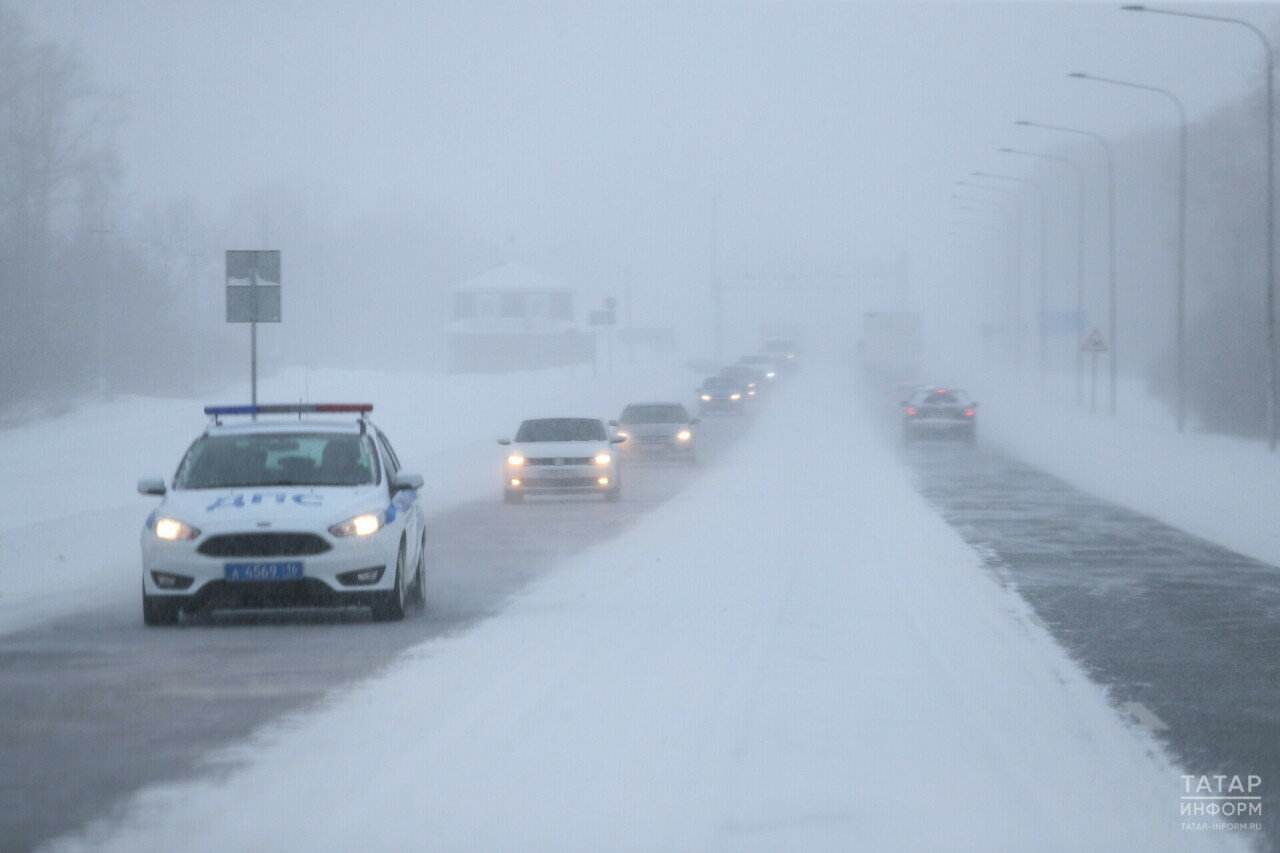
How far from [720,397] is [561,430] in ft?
120

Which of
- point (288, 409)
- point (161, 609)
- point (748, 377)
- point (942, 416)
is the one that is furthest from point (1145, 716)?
point (748, 377)

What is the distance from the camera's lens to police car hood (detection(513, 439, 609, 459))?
29.2 metres

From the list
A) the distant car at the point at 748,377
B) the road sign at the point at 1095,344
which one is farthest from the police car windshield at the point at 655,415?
the distant car at the point at 748,377

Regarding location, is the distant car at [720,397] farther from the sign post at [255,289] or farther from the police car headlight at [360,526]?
the police car headlight at [360,526]

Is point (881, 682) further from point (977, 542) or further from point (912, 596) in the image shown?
point (977, 542)

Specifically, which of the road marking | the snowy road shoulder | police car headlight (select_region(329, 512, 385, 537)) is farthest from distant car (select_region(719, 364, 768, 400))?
the road marking

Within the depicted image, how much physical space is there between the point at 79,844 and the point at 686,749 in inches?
115

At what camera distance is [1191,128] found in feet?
334

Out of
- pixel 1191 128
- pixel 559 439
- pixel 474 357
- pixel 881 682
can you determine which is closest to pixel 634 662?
pixel 881 682

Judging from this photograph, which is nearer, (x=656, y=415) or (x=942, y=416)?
(x=656, y=415)

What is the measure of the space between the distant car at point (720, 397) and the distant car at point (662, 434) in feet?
83.0

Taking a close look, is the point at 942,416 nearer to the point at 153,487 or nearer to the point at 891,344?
the point at 153,487

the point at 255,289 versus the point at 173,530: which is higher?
the point at 255,289

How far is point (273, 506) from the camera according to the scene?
1361 cm
